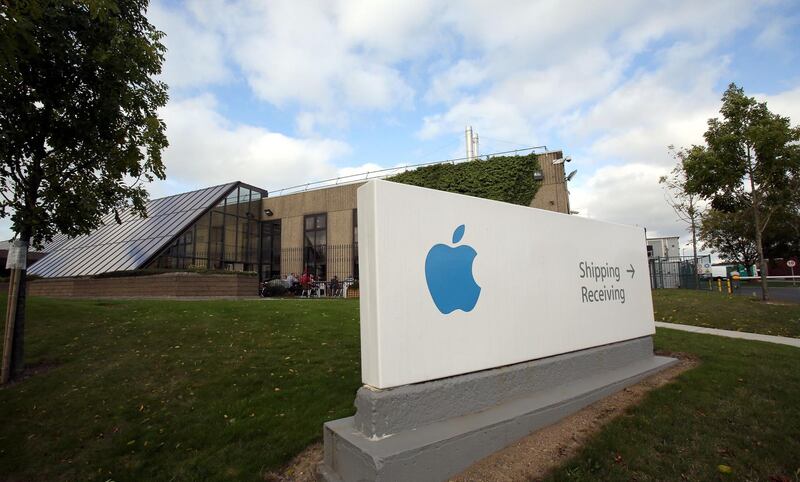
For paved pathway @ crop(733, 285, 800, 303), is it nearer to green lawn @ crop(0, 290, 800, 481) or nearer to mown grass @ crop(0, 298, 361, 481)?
green lawn @ crop(0, 290, 800, 481)

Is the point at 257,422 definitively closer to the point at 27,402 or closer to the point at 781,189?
the point at 27,402

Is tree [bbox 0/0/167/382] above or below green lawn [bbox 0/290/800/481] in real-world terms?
above

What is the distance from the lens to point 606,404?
4.13 metres

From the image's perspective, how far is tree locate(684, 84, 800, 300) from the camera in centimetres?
1154

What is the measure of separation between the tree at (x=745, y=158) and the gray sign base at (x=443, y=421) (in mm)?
12318

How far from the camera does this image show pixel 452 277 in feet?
10.8

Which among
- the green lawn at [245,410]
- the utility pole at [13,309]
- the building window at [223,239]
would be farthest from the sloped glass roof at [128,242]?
the green lawn at [245,410]

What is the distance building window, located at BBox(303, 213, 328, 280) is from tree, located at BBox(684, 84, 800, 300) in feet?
64.0

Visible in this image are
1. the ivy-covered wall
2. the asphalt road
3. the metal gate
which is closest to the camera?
the asphalt road

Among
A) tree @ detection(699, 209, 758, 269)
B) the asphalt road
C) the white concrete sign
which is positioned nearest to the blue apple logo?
the white concrete sign

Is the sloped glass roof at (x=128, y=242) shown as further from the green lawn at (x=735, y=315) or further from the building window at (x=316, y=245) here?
the green lawn at (x=735, y=315)

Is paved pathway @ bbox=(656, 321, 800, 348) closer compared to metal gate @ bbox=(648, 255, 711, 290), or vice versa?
paved pathway @ bbox=(656, 321, 800, 348)

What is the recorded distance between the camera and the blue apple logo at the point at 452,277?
3162 millimetres

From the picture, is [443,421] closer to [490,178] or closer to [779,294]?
[490,178]
